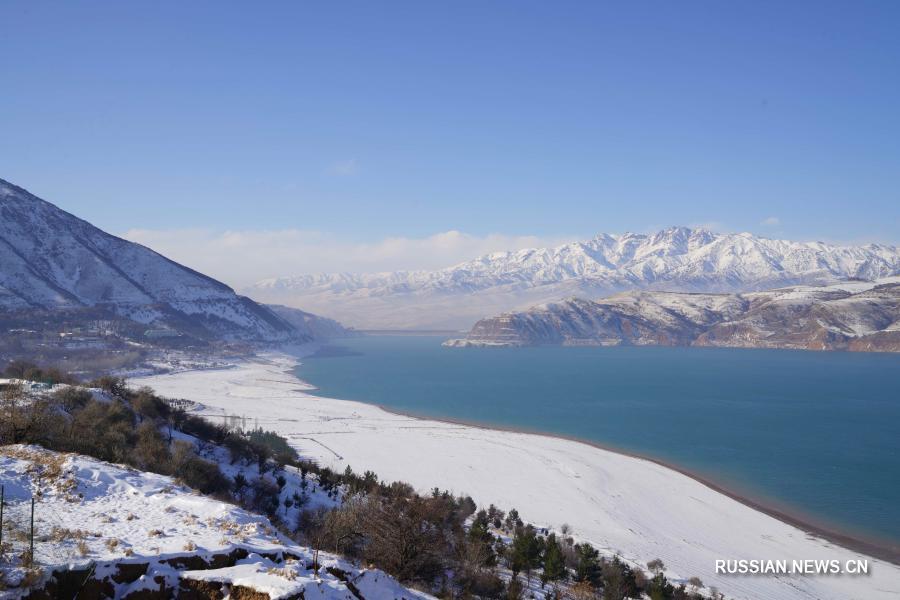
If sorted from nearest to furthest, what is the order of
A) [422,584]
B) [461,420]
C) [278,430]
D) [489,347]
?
[422,584] < [278,430] < [461,420] < [489,347]

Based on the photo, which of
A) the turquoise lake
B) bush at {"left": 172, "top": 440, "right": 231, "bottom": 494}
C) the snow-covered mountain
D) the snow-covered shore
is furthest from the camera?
the snow-covered mountain

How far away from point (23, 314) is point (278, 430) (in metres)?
90.7

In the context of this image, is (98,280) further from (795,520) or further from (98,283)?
(795,520)

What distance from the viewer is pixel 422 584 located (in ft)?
42.7

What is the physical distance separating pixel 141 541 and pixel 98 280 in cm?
15712

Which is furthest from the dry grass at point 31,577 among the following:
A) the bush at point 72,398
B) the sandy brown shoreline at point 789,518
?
the sandy brown shoreline at point 789,518

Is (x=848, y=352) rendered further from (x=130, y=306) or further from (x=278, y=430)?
(x=130, y=306)

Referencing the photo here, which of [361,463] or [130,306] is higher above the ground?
[130,306]

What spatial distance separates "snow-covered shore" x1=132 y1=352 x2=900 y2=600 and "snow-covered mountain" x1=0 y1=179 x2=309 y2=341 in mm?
84895

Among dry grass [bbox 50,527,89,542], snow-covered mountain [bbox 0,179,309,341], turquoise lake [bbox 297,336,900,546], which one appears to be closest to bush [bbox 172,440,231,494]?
dry grass [bbox 50,527,89,542]

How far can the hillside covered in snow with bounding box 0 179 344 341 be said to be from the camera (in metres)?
126

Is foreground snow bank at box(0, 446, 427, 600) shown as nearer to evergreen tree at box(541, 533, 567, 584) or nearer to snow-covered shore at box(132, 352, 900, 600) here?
evergreen tree at box(541, 533, 567, 584)

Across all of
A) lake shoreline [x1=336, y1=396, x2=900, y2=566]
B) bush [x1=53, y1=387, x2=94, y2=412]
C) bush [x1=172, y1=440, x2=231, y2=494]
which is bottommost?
lake shoreline [x1=336, y1=396, x2=900, y2=566]

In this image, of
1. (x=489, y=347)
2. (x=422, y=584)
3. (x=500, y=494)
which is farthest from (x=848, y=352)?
(x=422, y=584)
